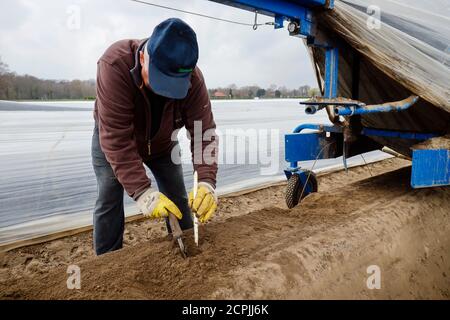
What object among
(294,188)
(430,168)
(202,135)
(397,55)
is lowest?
(294,188)

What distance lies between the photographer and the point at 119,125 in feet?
5.60

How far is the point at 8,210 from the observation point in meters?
3.15

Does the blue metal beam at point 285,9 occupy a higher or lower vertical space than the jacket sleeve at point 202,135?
higher

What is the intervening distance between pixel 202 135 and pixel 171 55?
0.64 m

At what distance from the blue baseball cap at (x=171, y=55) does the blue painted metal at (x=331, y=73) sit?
165 centimetres

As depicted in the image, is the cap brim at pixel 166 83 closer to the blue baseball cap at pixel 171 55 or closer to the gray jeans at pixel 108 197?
the blue baseball cap at pixel 171 55

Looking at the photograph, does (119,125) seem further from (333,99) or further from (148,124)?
(333,99)

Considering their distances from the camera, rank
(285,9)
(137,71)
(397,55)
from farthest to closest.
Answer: (397,55) < (285,9) < (137,71)

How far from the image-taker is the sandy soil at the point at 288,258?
1.42m

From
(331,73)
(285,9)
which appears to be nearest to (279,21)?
(285,9)

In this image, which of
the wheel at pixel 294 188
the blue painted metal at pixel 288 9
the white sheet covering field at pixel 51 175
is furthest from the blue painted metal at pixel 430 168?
the white sheet covering field at pixel 51 175
